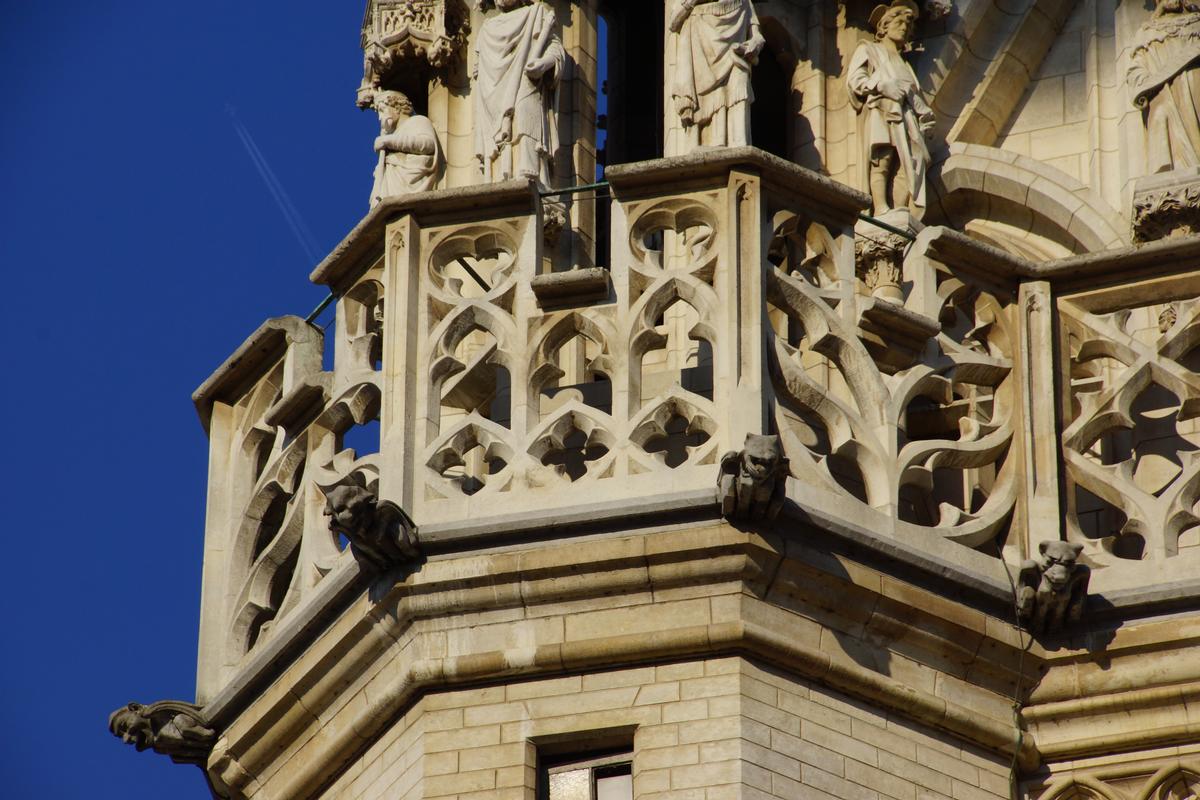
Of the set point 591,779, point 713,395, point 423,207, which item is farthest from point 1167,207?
point 591,779

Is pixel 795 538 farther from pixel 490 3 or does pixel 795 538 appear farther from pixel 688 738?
pixel 490 3

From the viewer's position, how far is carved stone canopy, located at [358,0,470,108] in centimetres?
2198

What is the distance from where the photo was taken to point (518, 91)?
21359 millimetres

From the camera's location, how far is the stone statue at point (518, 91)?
21219 mm

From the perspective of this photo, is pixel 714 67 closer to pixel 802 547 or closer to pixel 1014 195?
pixel 1014 195

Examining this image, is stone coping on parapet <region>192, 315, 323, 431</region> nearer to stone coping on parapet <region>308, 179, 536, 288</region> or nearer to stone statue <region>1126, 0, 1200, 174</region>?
stone coping on parapet <region>308, 179, 536, 288</region>

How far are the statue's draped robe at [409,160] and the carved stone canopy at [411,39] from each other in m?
0.44

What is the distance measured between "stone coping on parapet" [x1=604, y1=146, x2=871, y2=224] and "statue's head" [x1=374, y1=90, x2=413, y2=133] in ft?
7.32

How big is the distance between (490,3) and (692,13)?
1191 mm

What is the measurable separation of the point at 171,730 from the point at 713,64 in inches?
159

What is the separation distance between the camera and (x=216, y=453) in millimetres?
21219

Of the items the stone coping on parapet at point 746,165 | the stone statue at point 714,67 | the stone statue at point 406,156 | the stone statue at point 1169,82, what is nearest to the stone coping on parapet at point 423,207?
the stone coping on parapet at point 746,165

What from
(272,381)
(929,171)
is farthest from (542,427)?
(929,171)

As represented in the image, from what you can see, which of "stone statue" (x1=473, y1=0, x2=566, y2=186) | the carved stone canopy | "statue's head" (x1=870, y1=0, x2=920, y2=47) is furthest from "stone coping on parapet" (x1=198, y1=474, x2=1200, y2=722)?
"statue's head" (x1=870, y1=0, x2=920, y2=47)
